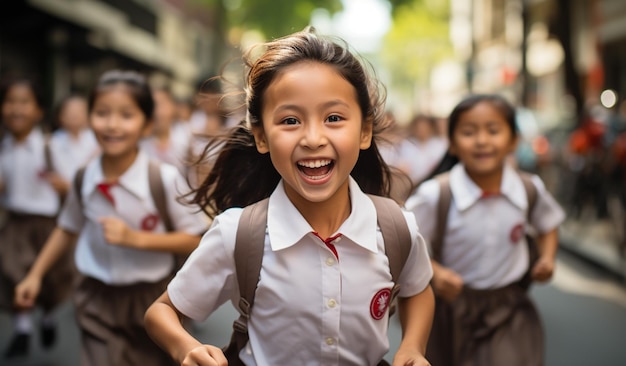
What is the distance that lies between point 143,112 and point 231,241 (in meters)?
1.82

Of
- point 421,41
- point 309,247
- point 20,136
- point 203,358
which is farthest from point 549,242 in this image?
point 421,41

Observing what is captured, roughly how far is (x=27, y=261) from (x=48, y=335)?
0.53m

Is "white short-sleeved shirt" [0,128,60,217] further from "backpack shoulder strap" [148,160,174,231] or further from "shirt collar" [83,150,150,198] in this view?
"backpack shoulder strap" [148,160,174,231]

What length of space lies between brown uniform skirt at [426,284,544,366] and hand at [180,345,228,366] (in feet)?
5.96

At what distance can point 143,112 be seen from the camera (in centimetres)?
402

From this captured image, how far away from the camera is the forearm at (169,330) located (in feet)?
7.35

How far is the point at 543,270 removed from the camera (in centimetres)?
370

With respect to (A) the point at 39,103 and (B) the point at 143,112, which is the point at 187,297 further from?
(A) the point at 39,103

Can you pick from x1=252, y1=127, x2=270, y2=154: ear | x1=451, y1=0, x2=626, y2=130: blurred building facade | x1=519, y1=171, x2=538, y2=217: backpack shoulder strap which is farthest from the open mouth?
x1=451, y1=0, x2=626, y2=130: blurred building facade

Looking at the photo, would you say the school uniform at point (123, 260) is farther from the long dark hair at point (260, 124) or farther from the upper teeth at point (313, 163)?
the upper teeth at point (313, 163)

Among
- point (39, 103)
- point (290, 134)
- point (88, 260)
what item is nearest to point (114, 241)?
point (88, 260)

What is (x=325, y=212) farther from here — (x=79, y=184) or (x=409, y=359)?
(x=79, y=184)

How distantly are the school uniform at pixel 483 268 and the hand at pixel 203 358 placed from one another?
182 centimetres

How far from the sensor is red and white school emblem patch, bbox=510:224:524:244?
3824 millimetres
